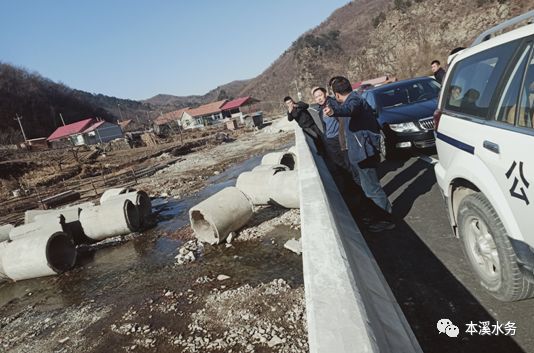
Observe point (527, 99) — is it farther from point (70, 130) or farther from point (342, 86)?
point (70, 130)

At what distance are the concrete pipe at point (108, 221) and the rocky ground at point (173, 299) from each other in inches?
19.4

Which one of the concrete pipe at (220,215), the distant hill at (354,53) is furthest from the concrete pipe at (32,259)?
the distant hill at (354,53)

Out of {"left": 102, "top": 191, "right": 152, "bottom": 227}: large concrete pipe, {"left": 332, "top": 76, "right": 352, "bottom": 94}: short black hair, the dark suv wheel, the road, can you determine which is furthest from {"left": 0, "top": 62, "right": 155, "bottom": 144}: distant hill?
the road

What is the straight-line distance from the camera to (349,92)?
4613mm

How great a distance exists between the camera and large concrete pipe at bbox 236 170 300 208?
7.07 meters

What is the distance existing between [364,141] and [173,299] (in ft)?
11.5

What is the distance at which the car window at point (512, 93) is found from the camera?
2432 mm

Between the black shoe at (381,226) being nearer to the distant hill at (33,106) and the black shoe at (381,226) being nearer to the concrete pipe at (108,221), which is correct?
the concrete pipe at (108,221)

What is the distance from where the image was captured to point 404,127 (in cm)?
747

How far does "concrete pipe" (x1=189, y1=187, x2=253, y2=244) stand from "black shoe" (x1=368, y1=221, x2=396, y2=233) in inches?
108

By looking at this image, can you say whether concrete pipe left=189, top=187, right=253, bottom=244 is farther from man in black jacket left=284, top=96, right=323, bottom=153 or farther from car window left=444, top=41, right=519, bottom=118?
car window left=444, top=41, right=519, bottom=118

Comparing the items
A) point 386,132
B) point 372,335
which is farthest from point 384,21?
point 372,335

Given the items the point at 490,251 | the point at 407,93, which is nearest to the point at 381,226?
the point at 490,251

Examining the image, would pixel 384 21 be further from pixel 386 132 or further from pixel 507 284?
pixel 507 284
